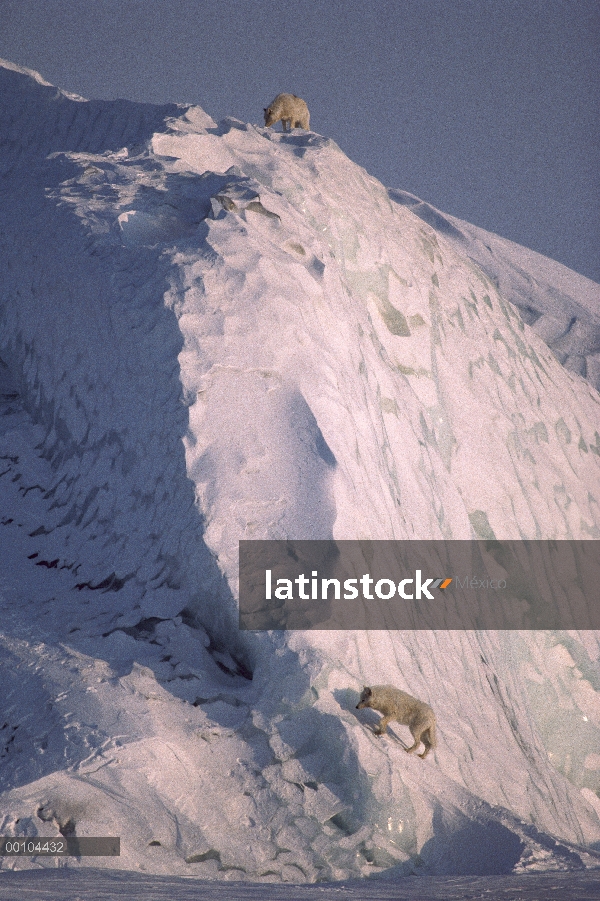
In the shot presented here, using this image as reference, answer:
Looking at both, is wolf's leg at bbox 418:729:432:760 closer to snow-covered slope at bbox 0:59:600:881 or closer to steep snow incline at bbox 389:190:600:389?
snow-covered slope at bbox 0:59:600:881

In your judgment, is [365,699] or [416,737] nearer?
[365,699]

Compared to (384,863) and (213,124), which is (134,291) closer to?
(213,124)

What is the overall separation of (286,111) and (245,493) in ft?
19.9

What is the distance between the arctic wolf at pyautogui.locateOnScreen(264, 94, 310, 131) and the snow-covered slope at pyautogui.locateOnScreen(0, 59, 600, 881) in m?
0.44

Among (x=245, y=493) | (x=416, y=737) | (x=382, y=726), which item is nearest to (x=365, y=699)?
(x=382, y=726)

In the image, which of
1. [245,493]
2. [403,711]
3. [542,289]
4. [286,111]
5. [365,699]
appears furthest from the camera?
[542,289]

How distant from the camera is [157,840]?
11.2 ft

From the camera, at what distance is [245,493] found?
4719mm

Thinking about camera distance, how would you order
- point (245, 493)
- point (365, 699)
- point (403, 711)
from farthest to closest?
point (245, 493) < point (403, 711) < point (365, 699)

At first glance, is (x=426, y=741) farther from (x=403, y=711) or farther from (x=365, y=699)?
(x=365, y=699)

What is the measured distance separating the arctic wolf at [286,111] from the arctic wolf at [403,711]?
7.06m

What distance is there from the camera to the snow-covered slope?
3.71 metres

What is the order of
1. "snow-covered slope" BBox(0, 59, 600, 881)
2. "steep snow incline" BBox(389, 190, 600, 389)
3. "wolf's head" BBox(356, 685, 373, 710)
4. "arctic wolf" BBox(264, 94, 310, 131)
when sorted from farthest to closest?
1. "steep snow incline" BBox(389, 190, 600, 389)
2. "arctic wolf" BBox(264, 94, 310, 131)
3. "wolf's head" BBox(356, 685, 373, 710)
4. "snow-covered slope" BBox(0, 59, 600, 881)

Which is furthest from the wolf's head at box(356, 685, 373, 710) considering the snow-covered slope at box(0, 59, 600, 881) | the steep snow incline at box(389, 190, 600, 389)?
the steep snow incline at box(389, 190, 600, 389)
